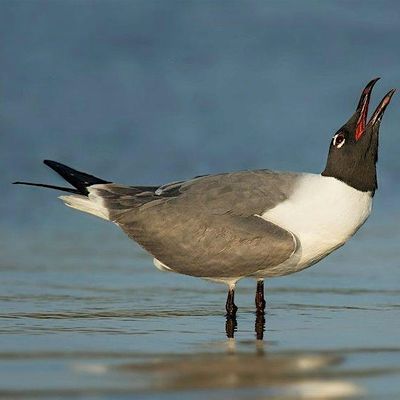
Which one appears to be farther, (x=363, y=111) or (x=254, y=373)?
(x=363, y=111)

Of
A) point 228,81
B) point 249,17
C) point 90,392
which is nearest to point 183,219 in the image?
point 90,392

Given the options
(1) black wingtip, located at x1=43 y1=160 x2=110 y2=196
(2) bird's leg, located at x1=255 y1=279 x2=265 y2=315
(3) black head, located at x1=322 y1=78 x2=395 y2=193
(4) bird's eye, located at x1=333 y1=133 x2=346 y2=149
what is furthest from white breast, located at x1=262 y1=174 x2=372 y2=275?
(1) black wingtip, located at x1=43 y1=160 x2=110 y2=196

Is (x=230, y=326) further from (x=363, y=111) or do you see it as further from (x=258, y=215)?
(x=363, y=111)

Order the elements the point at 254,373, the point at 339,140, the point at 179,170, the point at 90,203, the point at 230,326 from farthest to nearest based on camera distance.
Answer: the point at 179,170
the point at 90,203
the point at 339,140
the point at 230,326
the point at 254,373

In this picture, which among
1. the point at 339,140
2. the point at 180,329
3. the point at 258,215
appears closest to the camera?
the point at 180,329

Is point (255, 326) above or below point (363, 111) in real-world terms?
below

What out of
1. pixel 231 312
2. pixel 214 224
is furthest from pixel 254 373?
pixel 214 224

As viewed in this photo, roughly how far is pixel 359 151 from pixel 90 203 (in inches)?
67.2

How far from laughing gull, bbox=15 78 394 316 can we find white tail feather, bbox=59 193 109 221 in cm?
2

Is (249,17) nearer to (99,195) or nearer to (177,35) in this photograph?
(177,35)

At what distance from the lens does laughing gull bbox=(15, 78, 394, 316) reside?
787cm

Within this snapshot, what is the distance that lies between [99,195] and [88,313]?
785 mm

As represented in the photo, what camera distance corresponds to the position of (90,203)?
27.8 feet

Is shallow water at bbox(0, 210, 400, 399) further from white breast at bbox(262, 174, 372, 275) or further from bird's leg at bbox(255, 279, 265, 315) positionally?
white breast at bbox(262, 174, 372, 275)
